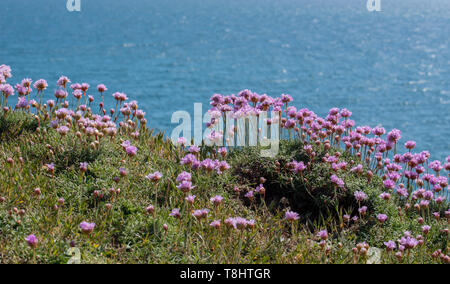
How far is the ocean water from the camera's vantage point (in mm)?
25156

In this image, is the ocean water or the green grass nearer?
the green grass

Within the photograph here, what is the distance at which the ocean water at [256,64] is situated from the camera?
25.2 meters

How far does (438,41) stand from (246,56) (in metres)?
26.6

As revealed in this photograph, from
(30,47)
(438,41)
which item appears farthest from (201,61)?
(438,41)

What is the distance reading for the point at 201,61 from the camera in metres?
41.1

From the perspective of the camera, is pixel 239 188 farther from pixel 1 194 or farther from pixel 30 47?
pixel 30 47
